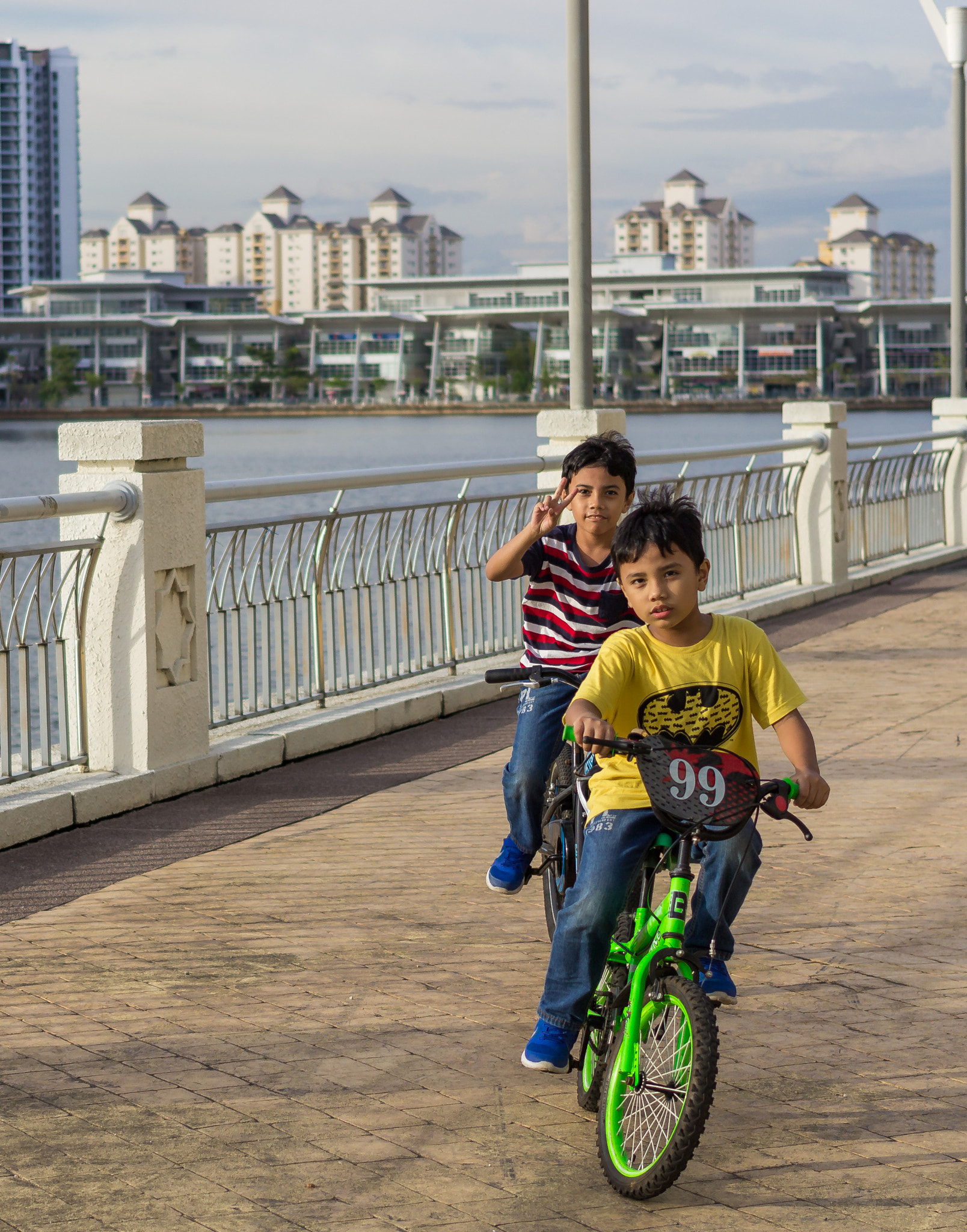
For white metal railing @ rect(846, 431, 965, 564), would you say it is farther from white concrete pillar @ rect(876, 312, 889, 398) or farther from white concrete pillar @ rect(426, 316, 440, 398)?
white concrete pillar @ rect(426, 316, 440, 398)

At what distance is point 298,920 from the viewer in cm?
495

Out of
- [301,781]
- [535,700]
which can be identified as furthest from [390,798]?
[535,700]

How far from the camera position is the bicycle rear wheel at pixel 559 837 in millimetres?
3875

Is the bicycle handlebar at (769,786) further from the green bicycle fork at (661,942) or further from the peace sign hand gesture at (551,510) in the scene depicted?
the peace sign hand gesture at (551,510)

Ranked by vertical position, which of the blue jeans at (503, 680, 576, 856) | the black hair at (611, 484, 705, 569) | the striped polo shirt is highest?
the black hair at (611, 484, 705, 569)

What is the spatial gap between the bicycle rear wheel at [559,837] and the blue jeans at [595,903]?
391mm

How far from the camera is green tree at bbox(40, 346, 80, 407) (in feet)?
479

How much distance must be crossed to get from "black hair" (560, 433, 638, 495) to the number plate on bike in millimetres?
1277

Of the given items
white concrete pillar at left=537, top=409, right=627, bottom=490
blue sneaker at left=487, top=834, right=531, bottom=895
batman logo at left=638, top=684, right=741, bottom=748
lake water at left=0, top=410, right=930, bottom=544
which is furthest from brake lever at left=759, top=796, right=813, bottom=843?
lake water at left=0, top=410, right=930, bottom=544

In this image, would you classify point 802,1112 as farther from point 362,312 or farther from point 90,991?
point 362,312

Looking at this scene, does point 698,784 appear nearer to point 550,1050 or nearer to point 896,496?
point 550,1050

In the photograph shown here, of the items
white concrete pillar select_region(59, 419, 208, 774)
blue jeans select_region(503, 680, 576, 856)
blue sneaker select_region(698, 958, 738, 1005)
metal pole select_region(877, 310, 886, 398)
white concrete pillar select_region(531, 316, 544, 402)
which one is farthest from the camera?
metal pole select_region(877, 310, 886, 398)

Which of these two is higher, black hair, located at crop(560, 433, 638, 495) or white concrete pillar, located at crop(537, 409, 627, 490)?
white concrete pillar, located at crop(537, 409, 627, 490)

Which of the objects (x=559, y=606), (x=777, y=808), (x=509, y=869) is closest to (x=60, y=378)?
(x=509, y=869)
